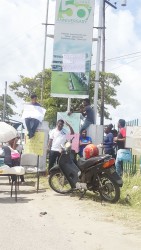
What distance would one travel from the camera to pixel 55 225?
6.94m

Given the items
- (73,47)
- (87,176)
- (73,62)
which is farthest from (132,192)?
(73,47)

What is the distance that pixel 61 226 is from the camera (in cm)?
689

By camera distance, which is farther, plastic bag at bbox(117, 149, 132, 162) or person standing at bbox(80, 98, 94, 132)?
person standing at bbox(80, 98, 94, 132)

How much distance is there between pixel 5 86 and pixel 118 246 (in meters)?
45.9

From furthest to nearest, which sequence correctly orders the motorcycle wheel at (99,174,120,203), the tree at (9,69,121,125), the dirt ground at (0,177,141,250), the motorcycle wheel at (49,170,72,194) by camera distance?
the tree at (9,69,121,125) → the motorcycle wheel at (49,170,72,194) → the motorcycle wheel at (99,174,120,203) → the dirt ground at (0,177,141,250)

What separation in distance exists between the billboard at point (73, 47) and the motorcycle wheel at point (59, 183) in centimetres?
374

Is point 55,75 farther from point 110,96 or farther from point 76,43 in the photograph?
point 110,96

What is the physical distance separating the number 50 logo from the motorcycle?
16.0 feet

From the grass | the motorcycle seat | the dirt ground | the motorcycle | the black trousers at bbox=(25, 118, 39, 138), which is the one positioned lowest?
the dirt ground

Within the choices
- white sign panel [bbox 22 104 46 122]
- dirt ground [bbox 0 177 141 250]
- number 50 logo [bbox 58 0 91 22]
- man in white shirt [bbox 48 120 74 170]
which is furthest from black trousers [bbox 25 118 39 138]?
number 50 logo [bbox 58 0 91 22]

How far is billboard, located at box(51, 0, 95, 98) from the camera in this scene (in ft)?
43.2

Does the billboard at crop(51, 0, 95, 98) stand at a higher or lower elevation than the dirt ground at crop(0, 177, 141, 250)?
higher

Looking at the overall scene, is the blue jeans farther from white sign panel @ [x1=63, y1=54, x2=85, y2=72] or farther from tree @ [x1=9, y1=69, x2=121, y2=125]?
tree @ [x1=9, y1=69, x2=121, y2=125]

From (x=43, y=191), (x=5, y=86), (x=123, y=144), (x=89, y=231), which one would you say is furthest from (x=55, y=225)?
(x=5, y=86)
